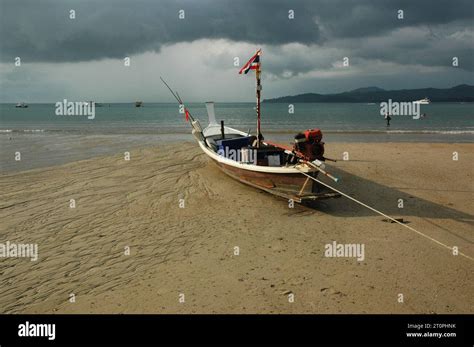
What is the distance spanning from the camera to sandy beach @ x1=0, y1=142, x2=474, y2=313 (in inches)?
243

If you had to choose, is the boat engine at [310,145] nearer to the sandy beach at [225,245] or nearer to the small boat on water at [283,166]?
the small boat on water at [283,166]

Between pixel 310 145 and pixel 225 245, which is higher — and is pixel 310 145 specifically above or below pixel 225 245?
above

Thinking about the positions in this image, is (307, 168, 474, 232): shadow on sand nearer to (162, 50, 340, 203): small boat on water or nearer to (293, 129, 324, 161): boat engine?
(162, 50, 340, 203): small boat on water

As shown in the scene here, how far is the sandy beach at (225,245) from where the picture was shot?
618 centimetres

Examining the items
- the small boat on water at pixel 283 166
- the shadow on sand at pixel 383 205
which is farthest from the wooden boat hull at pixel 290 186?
the shadow on sand at pixel 383 205

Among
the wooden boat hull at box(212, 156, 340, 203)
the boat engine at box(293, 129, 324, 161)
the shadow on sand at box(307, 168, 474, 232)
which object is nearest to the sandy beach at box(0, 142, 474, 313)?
the shadow on sand at box(307, 168, 474, 232)

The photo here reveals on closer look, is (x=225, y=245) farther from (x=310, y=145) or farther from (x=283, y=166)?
(x=310, y=145)

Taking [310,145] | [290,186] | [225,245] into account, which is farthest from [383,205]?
[225,245]

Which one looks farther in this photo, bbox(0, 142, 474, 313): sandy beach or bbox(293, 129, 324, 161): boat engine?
bbox(293, 129, 324, 161): boat engine

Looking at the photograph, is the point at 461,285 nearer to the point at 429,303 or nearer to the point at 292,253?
the point at 429,303

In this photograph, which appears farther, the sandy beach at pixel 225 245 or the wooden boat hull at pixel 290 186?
the wooden boat hull at pixel 290 186

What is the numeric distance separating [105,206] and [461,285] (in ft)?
32.9

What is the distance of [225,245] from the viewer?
8.38m

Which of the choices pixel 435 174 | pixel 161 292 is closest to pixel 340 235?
pixel 161 292
